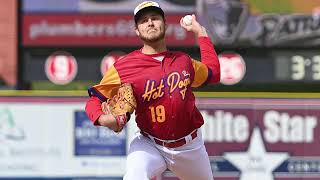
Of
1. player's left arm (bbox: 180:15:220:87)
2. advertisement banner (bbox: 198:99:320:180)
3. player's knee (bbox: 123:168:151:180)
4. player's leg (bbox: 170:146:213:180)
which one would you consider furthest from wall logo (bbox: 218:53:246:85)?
player's knee (bbox: 123:168:151:180)

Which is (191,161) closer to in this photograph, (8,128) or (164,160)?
(164,160)

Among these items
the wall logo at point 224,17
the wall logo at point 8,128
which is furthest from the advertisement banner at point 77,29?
the wall logo at point 8,128

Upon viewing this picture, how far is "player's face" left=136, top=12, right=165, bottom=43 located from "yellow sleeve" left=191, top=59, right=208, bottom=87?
1.21 feet

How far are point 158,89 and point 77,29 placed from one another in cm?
955

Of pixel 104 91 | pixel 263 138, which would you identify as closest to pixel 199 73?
pixel 104 91

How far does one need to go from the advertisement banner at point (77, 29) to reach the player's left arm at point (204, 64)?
29.3 feet

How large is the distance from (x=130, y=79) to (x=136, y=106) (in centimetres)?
17

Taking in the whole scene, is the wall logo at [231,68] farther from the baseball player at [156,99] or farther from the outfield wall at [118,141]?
the baseball player at [156,99]

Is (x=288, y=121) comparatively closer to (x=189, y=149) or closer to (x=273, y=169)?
(x=273, y=169)

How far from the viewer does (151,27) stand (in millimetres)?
4945

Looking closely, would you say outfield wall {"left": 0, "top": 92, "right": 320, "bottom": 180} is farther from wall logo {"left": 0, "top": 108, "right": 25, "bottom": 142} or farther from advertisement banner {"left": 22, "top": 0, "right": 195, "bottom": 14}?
advertisement banner {"left": 22, "top": 0, "right": 195, "bottom": 14}

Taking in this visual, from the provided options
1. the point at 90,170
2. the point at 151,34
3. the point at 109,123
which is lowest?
the point at 90,170

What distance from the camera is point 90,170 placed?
8000 millimetres

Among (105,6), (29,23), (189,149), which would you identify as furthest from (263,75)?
(189,149)
